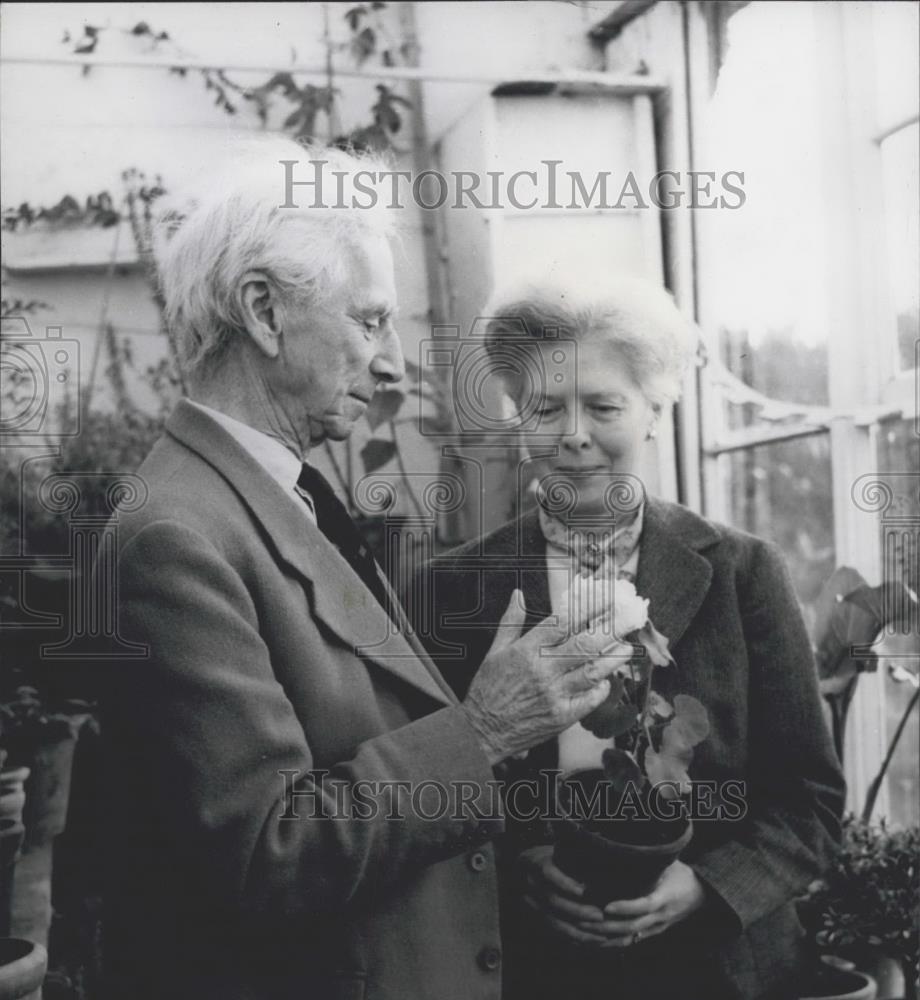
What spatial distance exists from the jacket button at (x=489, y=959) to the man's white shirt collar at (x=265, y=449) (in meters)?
0.65

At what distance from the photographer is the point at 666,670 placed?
6.50ft

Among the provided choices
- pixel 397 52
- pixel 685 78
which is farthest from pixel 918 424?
pixel 397 52

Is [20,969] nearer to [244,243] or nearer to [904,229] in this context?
[244,243]

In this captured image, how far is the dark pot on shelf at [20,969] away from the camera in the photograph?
1802 millimetres

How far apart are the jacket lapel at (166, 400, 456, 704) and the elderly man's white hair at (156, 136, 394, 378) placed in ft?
0.42

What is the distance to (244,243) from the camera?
1.62 m

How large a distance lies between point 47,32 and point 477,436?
1.52 m

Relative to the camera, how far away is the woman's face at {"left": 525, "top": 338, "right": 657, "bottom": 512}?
2080 mm

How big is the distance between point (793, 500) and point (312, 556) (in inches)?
72.3

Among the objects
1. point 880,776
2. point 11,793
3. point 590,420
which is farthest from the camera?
point 880,776

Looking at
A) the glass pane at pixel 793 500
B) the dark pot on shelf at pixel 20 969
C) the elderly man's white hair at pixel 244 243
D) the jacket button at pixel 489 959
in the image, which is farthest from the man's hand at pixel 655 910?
the glass pane at pixel 793 500

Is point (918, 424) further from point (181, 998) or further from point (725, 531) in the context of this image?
point (181, 998)

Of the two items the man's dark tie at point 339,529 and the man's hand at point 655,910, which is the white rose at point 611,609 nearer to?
the man's dark tie at point 339,529

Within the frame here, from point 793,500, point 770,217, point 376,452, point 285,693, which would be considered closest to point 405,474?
point 376,452
